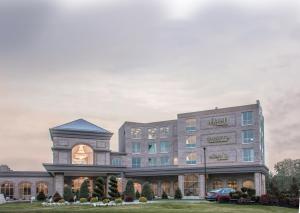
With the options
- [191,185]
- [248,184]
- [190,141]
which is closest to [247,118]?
[248,184]

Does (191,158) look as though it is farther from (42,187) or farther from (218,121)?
(42,187)

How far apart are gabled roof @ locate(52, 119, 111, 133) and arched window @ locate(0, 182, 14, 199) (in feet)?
34.8

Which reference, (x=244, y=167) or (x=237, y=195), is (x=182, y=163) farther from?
(x=237, y=195)

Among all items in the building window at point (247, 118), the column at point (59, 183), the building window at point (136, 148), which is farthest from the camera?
the building window at point (136, 148)

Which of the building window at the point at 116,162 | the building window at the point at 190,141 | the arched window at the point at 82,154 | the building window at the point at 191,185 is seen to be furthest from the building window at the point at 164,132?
the arched window at the point at 82,154

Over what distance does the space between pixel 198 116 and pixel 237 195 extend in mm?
34154

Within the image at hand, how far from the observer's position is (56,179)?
226ft

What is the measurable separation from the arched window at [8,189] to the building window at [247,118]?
35854mm

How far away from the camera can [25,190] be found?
235 feet

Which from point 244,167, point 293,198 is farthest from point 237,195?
point 244,167

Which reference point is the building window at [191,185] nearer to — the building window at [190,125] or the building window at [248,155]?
the building window at [190,125]

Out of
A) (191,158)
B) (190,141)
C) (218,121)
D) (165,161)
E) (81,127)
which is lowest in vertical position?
(165,161)

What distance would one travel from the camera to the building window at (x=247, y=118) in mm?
70062

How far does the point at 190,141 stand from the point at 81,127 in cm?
1761
